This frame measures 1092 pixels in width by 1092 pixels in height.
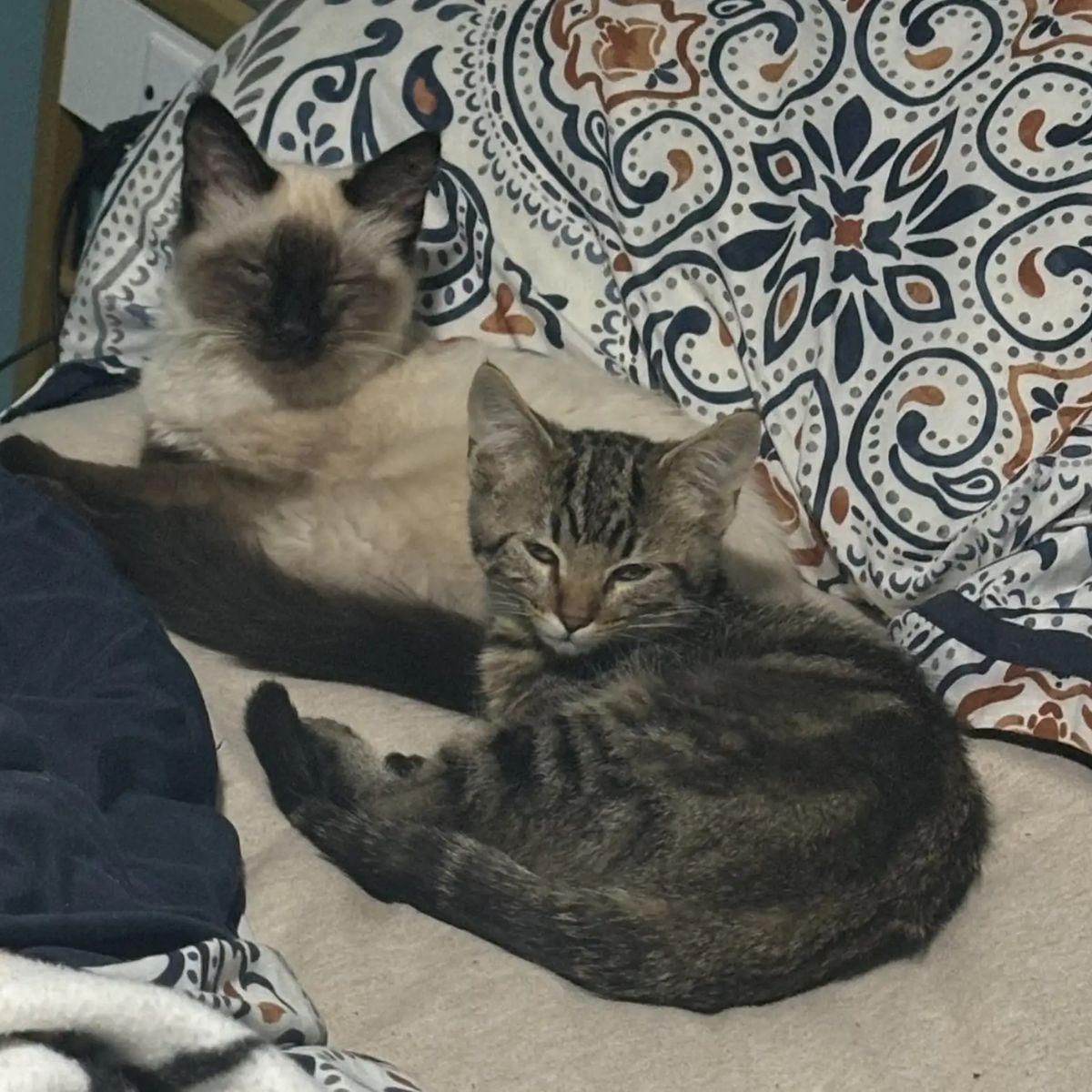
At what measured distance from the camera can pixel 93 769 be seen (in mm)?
1100

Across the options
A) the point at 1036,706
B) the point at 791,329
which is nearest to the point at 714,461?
the point at 791,329

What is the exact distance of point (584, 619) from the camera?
1.36m

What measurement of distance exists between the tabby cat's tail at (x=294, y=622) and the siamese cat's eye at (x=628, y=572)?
17cm

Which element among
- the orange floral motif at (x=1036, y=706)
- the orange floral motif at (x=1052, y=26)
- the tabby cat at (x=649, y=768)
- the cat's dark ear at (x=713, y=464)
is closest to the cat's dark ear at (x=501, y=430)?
the tabby cat at (x=649, y=768)

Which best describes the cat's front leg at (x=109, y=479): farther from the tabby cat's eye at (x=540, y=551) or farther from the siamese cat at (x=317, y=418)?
the tabby cat's eye at (x=540, y=551)

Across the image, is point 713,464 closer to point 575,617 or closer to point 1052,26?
point 575,617

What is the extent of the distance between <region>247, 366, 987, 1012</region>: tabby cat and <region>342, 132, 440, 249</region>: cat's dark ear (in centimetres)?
33

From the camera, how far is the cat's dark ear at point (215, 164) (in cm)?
151

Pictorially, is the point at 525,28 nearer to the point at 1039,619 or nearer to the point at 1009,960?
the point at 1039,619

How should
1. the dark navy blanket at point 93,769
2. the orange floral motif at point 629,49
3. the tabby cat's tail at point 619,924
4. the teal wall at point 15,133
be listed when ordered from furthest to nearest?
the teal wall at point 15,133, the orange floral motif at point 629,49, the tabby cat's tail at point 619,924, the dark navy blanket at point 93,769

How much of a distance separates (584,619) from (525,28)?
71cm

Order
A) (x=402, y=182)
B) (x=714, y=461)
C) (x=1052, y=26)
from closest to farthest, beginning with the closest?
(x=714, y=461), (x=1052, y=26), (x=402, y=182)

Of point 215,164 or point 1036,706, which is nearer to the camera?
point 1036,706

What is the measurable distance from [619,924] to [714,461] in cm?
44
